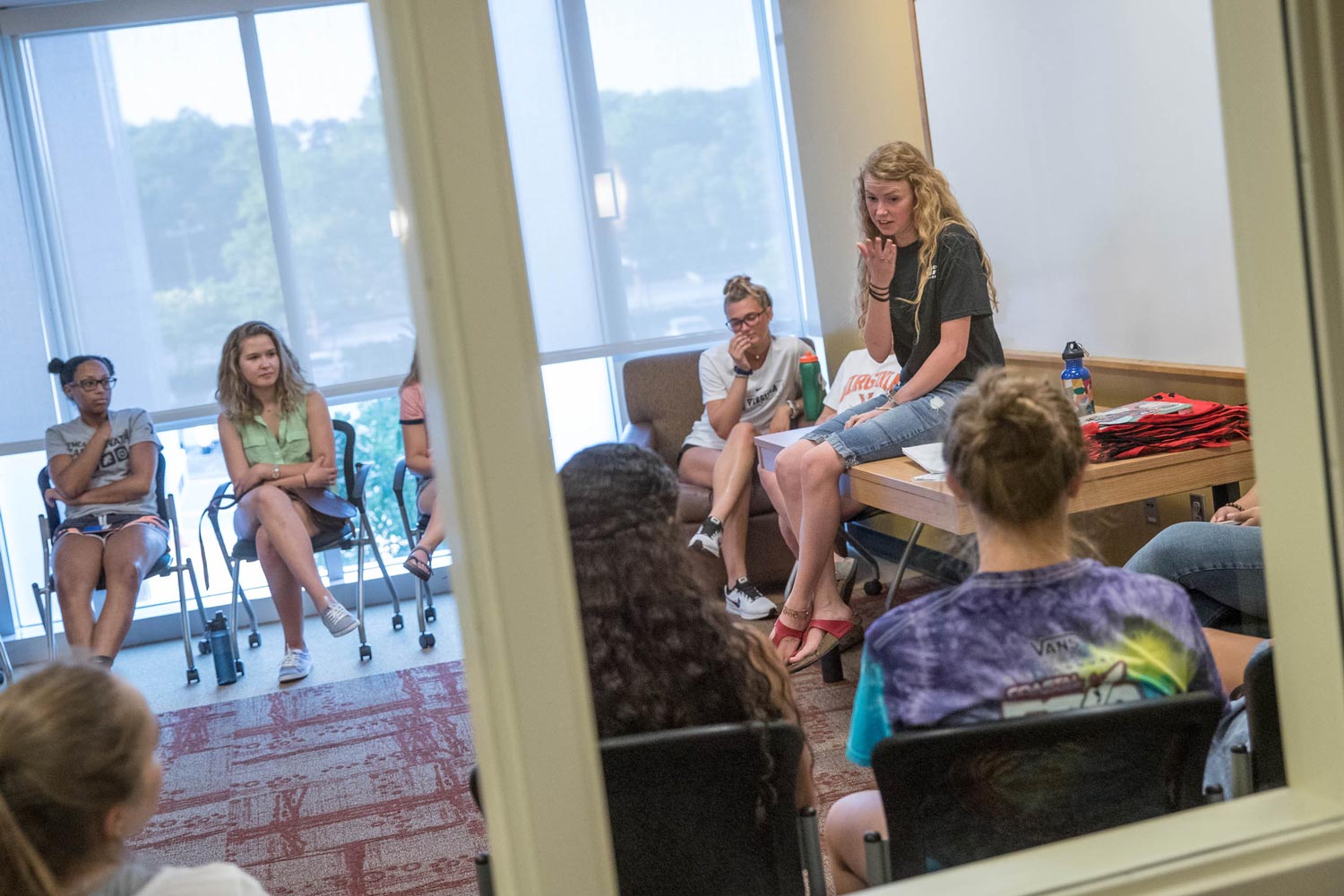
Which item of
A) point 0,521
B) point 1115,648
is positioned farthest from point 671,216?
point 1115,648

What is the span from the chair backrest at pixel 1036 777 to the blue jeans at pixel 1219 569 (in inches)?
35.0

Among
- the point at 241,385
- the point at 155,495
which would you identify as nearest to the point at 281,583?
the point at 155,495

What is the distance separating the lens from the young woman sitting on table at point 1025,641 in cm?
137

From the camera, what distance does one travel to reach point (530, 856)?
0.99m

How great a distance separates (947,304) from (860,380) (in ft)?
3.48

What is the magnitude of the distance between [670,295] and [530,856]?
16.4 feet

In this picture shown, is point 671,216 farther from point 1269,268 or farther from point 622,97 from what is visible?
point 1269,268

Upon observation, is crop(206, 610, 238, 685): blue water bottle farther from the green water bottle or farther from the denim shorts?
the denim shorts

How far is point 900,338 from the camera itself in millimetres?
3477

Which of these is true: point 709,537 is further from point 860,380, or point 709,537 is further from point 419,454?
point 419,454

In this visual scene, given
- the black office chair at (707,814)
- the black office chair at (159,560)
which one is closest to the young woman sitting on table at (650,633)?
the black office chair at (707,814)

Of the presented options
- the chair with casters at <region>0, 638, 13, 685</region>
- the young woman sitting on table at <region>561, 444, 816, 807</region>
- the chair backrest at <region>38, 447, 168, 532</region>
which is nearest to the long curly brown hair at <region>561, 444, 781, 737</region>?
the young woman sitting on table at <region>561, 444, 816, 807</region>

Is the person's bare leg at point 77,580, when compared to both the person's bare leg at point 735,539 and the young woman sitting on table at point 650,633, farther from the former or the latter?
the young woman sitting on table at point 650,633

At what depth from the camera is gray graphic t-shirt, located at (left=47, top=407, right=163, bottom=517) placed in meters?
4.57
